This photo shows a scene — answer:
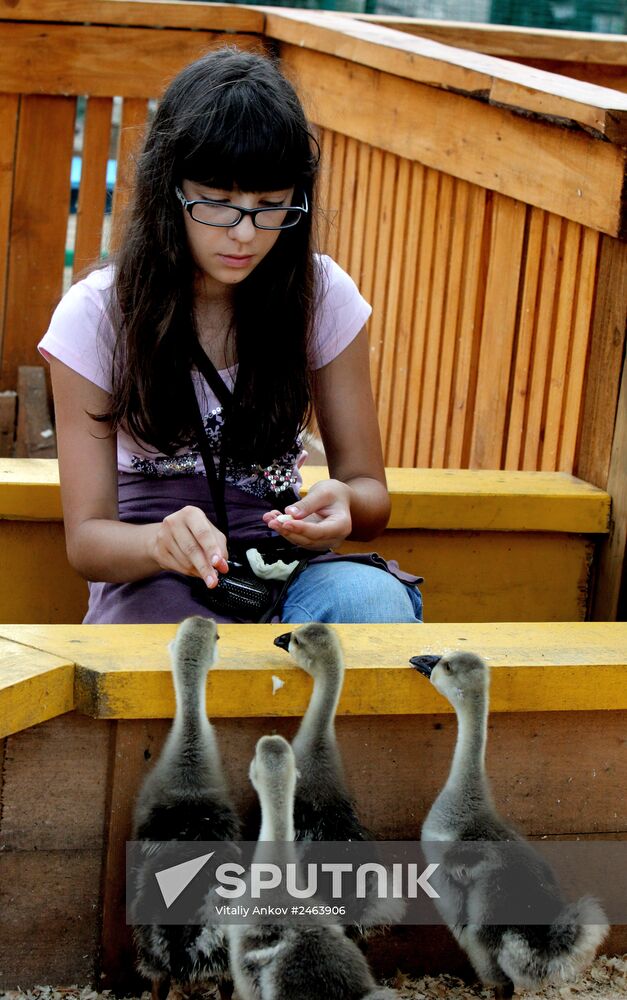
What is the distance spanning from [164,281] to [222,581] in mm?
630

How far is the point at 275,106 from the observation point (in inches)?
104

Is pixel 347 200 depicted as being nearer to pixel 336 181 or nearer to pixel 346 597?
pixel 336 181

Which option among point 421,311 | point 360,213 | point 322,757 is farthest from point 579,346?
point 360,213

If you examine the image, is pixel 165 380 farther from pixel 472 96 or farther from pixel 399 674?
pixel 472 96

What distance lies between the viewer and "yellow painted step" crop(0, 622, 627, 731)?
224 centimetres

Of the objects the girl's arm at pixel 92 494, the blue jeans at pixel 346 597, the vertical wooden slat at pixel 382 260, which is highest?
the vertical wooden slat at pixel 382 260

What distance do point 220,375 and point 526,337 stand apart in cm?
128

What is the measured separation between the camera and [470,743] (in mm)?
2312

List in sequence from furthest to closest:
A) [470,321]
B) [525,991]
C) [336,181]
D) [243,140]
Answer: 1. [336,181]
2. [470,321]
3. [243,140]
4. [525,991]

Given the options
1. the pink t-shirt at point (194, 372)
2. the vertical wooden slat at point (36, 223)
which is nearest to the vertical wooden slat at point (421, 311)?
the pink t-shirt at point (194, 372)

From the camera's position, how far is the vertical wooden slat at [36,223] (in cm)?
590

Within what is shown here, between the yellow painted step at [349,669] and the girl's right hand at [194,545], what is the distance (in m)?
0.12

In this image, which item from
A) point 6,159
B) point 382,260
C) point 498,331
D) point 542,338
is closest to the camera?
point 542,338

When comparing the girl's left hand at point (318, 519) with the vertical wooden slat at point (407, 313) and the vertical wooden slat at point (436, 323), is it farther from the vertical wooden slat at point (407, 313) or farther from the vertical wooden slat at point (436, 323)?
the vertical wooden slat at point (407, 313)
